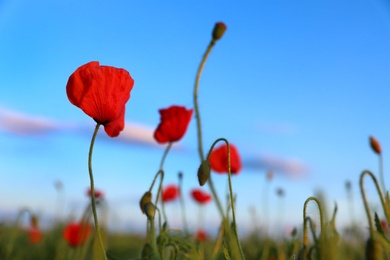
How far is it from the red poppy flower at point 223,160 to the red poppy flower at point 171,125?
1.17ft

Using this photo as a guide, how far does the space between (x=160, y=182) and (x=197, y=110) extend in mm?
270

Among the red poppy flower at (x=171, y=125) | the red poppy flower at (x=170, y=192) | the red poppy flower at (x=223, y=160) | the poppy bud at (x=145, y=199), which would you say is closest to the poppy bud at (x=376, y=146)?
the red poppy flower at (x=223, y=160)

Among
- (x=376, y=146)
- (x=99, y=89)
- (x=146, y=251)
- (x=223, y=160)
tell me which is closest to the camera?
(x=99, y=89)

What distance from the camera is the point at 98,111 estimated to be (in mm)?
1382

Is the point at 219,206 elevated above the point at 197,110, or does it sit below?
below

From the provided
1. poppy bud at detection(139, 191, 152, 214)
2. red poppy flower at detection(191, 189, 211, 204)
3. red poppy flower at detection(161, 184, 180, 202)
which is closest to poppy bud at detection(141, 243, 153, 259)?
poppy bud at detection(139, 191, 152, 214)

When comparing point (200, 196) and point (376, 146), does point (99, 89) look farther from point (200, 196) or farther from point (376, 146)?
point (200, 196)

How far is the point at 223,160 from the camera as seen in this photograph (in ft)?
7.68

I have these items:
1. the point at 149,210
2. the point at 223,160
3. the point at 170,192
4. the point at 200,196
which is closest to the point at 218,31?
the point at 149,210

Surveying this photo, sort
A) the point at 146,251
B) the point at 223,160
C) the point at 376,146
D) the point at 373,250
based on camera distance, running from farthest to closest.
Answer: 1. the point at 223,160
2. the point at 376,146
3. the point at 146,251
4. the point at 373,250

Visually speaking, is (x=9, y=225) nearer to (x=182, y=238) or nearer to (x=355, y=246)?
(x=355, y=246)

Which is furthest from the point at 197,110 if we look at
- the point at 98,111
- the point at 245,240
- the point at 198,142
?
the point at 245,240

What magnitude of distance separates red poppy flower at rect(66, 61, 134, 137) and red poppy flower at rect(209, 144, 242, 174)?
915 millimetres

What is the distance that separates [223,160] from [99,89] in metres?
1.08
